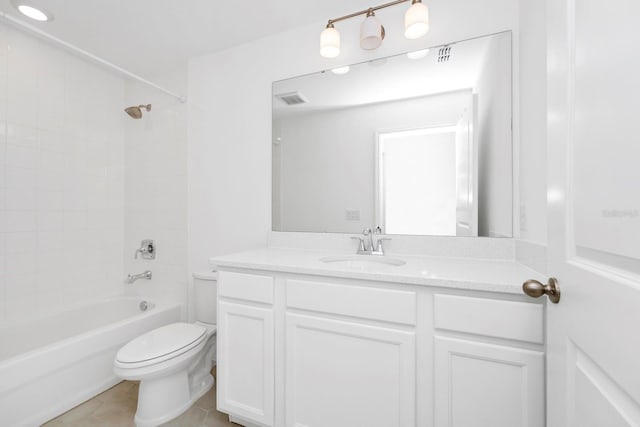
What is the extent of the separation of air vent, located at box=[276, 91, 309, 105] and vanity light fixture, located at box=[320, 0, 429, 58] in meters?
0.32

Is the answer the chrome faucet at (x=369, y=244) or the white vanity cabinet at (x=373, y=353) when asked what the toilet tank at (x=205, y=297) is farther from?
the chrome faucet at (x=369, y=244)

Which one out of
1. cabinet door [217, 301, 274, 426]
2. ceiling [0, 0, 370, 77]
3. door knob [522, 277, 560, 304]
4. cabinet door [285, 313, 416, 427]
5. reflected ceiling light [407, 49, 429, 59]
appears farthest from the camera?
→ ceiling [0, 0, 370, 77]

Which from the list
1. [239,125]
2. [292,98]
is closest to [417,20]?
[292,98]

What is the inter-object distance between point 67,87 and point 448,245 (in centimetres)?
296

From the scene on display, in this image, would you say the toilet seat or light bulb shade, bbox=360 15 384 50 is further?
light bulb shade, bbox=360 15 384 50

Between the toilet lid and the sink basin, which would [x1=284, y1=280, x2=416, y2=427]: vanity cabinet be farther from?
the toilet lid

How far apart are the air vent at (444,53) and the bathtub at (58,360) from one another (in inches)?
96.6

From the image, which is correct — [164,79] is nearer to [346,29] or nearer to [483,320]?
[346,29]

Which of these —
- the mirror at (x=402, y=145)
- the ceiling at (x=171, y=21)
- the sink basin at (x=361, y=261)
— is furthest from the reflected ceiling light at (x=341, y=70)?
the sink basin at (x=361, y=261)

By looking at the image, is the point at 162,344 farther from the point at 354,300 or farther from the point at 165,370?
the point at 354,300

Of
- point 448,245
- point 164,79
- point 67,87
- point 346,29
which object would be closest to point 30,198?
point 67,87

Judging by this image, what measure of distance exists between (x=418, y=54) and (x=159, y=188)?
2.20 meters

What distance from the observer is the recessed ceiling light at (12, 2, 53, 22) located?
161cm

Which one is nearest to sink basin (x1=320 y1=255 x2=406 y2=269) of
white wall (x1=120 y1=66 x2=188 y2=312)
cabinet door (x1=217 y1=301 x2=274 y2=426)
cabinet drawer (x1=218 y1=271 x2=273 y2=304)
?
cabinet drawer (x1=218 y1=271 x2=273 y2=304)
